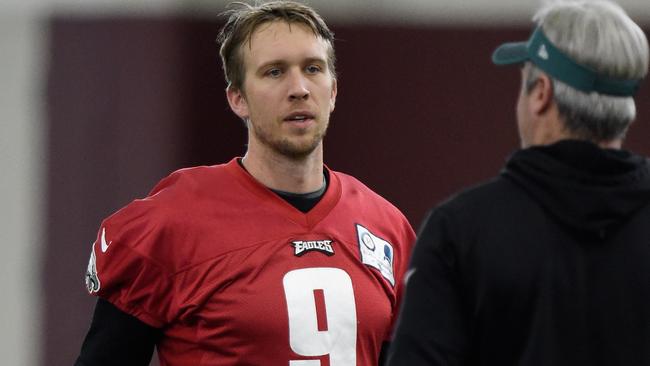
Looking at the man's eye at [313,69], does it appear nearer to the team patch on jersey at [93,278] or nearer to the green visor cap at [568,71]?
the team patch on jersey at [93,278]

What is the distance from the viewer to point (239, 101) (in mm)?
3635

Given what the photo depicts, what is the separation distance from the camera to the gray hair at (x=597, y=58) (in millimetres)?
2578

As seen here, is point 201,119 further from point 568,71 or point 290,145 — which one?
point 568,71

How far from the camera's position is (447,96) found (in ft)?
24.5

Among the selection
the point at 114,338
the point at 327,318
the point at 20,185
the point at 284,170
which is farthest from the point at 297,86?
the point at 20,185

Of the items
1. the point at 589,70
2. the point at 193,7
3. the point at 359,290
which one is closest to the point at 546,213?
the point at 589,70

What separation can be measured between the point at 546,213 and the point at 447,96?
491cm

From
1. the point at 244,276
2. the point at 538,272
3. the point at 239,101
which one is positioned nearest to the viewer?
the point at 538,272

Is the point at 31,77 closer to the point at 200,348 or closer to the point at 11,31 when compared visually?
the point at 11,31

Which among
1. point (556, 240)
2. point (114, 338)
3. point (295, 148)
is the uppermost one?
point (295, 148)

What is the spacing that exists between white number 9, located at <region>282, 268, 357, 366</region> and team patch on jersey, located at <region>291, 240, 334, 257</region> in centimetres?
5

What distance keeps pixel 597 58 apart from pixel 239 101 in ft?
4.08

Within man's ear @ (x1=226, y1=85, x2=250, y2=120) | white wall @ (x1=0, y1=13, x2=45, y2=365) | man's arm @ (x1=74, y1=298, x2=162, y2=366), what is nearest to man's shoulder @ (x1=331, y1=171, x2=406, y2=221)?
man's ear @ (x1=226, y1=85, x2=250, y2=120)

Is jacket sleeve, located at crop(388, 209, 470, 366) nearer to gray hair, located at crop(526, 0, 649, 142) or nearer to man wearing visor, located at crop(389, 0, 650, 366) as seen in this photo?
man wearing visor, located at crop(389, 0, 650, 366)
